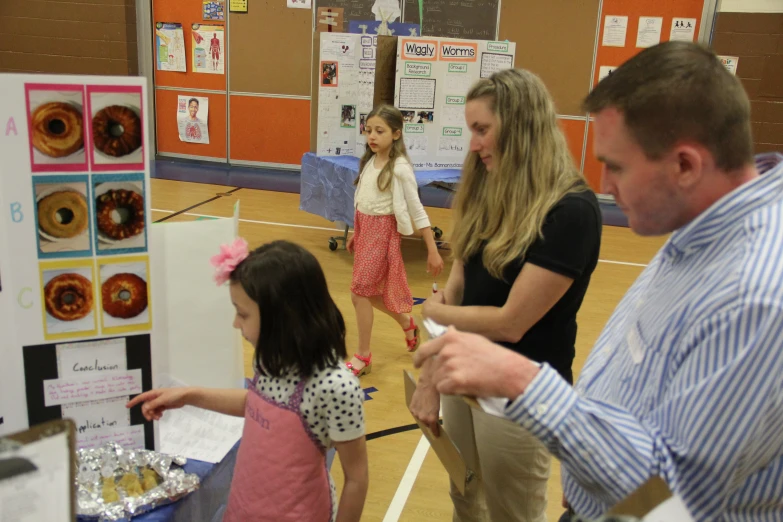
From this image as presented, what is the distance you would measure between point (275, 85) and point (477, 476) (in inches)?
308

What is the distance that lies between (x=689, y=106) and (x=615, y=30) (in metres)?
7.52

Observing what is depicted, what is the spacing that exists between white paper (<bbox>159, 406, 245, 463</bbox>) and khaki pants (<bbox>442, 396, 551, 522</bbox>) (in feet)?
1.91

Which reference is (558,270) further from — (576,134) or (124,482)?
(576,134)

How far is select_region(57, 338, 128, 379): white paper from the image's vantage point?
1.35m

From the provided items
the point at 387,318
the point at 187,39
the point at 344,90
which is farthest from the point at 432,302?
the point at 187,39

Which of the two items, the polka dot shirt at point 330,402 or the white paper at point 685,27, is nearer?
the polka dot shirt at point 330,402

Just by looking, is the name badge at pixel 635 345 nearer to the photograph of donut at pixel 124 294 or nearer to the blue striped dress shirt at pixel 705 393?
the blue striped dress shirt at pixel 705 393

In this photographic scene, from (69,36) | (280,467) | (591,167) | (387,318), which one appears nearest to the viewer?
(280,467)

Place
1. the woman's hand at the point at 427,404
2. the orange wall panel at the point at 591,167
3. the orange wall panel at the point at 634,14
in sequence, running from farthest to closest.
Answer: the orange wall panel at the point at 591,167 → the orange wall panel at the point at 634,14 → the woman's hand at the point at 427,404

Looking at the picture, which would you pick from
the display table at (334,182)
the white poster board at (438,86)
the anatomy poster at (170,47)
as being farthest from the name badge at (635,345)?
the anatomy poster at (170,47)

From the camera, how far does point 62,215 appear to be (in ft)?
4.23

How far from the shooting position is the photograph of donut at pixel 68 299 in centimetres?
131

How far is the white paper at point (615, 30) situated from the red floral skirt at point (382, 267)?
5209 mm

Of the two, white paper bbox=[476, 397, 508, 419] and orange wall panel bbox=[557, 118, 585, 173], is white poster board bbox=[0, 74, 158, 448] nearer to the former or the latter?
white paper bbox=[476, 397, 508, 419]
